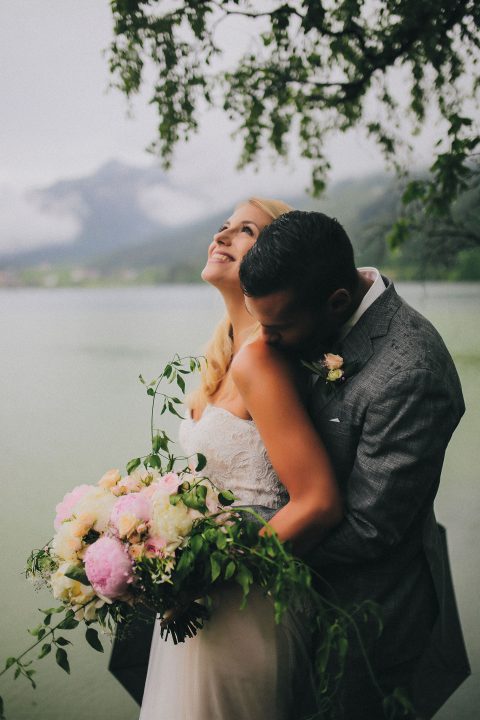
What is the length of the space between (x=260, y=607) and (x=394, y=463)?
0.53m

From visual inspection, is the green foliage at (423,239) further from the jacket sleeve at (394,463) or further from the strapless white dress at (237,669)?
the strapless white dress at (237,669)

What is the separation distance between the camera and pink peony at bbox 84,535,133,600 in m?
1.26

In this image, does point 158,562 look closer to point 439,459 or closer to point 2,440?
point 439,459

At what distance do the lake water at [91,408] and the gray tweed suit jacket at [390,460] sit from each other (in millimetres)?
1387

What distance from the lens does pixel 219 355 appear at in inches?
81.4

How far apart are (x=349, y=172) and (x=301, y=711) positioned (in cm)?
277

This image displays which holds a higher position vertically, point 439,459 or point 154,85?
point 154,85

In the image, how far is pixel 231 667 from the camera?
1.50 m

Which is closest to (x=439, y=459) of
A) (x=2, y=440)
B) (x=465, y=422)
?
(x=465, y=422)

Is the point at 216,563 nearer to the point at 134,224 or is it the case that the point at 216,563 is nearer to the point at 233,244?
the point at 233,244

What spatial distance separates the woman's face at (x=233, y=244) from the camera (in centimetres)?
189

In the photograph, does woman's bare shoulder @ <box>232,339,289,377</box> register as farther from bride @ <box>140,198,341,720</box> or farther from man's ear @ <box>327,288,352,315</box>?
man's ear @ <box>327,288,352,315</box>

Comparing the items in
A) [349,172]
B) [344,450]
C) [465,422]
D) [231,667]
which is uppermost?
[349,172]

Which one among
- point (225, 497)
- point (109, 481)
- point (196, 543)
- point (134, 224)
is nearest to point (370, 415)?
point (225, 497)
